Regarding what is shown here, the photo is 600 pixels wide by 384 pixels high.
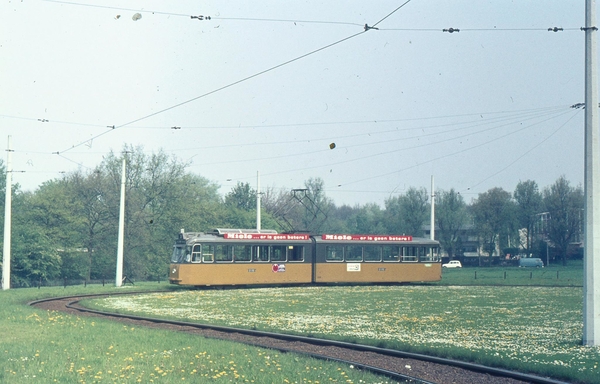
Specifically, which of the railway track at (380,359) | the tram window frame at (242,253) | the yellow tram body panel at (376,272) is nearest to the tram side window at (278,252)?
the tram window frame at (242,253)

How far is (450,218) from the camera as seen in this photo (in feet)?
344

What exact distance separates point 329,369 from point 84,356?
194 inches

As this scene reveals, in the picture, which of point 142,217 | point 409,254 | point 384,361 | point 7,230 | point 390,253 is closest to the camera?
point 384,361

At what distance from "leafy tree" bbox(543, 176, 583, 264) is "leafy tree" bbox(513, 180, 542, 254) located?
23.1ft

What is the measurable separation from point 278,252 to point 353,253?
571 cm

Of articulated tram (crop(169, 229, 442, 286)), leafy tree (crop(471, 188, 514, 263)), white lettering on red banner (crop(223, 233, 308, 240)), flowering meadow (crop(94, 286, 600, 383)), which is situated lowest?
flowering meadow (crop(94, 286, 600, 383))

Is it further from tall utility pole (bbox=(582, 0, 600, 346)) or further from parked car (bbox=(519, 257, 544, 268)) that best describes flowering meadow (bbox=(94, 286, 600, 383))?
parked car (bbox=(519, 257, 544, 268))

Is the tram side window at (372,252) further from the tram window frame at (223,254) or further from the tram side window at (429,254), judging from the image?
the tram window frame at (223,254)

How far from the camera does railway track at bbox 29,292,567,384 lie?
487 inches

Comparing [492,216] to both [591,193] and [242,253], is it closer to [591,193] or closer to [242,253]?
[242,253]

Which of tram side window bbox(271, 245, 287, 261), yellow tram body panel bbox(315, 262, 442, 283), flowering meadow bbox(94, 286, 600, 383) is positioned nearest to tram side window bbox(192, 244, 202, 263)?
flowering meadow bbox(94, 286, 600, 383)

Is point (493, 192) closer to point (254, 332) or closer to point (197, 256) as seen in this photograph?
point (197, 256)

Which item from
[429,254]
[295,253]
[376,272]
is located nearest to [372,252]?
[376,272]

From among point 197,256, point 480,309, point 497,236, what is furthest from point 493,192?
point 480,309
